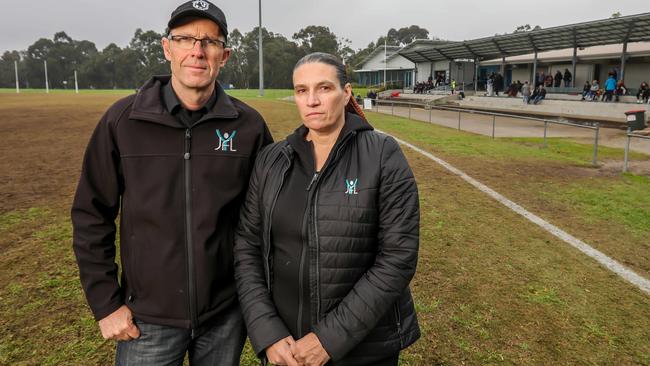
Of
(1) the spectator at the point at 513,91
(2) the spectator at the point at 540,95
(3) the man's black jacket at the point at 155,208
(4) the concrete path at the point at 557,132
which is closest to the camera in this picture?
(3) the man's black jacket at the point at 155,208

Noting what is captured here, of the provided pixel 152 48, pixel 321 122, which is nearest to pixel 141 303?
pixel 321 122

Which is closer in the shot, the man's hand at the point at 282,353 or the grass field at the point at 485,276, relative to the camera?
the man's hand at the point at 282,353

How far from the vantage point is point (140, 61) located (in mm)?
108312

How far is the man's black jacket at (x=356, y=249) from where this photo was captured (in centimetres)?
202

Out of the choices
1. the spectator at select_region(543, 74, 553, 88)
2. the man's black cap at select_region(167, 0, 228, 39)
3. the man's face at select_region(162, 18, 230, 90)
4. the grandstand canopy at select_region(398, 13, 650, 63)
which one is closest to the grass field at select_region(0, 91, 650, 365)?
the man's face at select_region(162, 18, 230, 90)

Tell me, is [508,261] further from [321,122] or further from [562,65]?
[562,65]

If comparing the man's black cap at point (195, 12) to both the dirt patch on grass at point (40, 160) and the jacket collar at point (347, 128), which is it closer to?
the jacket collar at point (347, 128)

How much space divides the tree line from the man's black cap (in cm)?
9590

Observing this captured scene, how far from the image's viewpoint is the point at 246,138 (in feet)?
7.48

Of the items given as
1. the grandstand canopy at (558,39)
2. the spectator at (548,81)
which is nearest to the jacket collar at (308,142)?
the grandstand canopy at (558,39)

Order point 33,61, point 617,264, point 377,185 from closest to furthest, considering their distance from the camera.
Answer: point 377,185 → point 617,264 → point 33,61

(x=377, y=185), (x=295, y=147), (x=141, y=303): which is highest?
(x=295, y=147)

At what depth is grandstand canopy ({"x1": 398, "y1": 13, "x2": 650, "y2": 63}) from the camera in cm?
2588

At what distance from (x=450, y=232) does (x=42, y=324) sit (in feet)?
14.8
